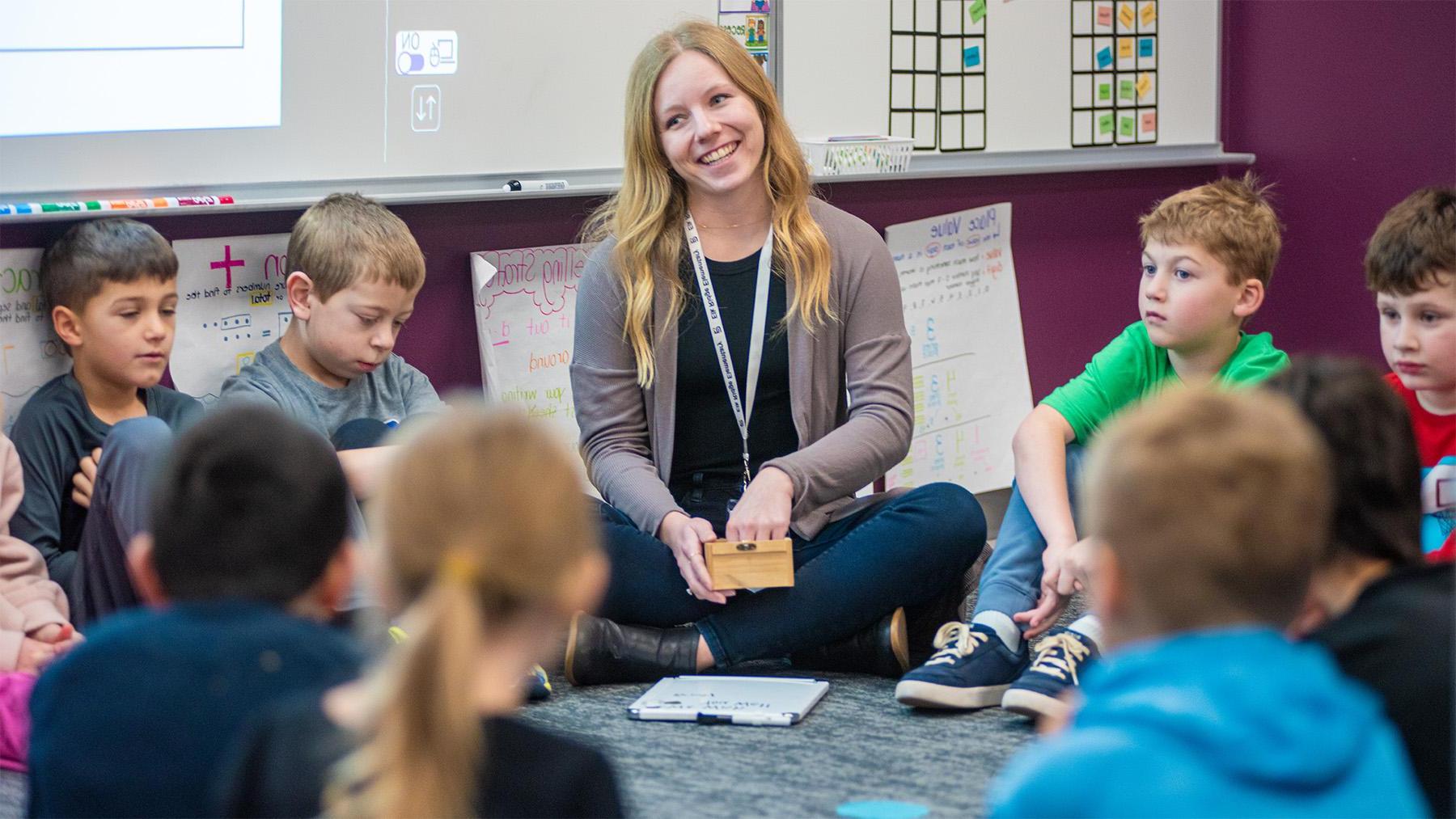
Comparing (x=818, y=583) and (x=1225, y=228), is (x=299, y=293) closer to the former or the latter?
(x=818, y=583)

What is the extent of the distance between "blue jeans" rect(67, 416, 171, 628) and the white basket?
1.42 meters

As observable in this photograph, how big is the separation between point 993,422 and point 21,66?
7.06 feet

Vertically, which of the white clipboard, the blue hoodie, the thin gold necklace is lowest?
the white clipboard

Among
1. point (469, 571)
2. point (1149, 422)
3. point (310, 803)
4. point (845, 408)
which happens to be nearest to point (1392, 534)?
point (1149, 422)

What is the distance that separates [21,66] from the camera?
7.67ft

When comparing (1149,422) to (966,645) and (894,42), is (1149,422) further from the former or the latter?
(894,42)

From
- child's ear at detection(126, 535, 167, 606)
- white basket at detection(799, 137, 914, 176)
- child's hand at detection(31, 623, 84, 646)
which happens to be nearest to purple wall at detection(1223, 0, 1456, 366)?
white basket at detection(799, 137, 914, 176)

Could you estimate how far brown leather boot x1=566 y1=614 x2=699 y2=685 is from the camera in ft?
7.97

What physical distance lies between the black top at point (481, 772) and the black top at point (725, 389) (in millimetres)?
1532

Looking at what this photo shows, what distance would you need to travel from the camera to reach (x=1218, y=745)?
94 cm

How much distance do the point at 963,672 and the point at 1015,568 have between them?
0.69ft

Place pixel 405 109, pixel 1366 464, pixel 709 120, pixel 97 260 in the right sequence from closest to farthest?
pixel 1366 464 < pixel 97 260 < pixel 709 120 < pixel 405 109

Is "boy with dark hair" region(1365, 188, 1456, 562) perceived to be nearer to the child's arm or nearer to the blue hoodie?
the child's arm

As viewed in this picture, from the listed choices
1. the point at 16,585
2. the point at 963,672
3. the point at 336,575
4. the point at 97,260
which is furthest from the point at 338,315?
the point at 336,575
